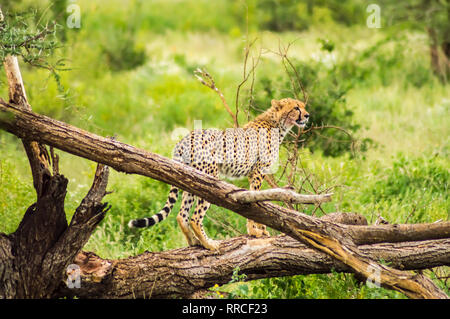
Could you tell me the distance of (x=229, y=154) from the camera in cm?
443

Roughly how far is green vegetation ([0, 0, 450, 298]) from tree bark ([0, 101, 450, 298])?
9.3 inches

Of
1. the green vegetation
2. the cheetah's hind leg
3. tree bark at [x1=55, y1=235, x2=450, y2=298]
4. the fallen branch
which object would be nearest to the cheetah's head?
the green vegetation

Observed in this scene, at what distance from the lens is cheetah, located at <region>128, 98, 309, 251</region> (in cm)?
429

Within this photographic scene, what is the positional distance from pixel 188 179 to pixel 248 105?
1.74 m

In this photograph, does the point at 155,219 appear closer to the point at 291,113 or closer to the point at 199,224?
the point at 199,224

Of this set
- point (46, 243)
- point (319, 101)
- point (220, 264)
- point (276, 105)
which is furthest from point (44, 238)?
point (319, 101)

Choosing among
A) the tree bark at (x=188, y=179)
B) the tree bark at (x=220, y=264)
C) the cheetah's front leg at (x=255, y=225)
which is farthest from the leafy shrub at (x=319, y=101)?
the tree bark at (x=188, y=179)

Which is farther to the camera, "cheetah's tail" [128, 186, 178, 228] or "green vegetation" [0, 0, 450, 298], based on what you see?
"green vegetation" [0, 0, 450, 298]

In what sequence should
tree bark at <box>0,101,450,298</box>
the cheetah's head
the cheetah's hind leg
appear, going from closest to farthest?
tree bark at <box>0,101,450,298</box>
the cheetah's hind leg
the cheetah's head

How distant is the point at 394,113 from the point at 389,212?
4.33 m

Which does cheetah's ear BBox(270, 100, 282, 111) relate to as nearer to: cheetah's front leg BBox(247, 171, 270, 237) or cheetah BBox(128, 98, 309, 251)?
cheetah BBox(128, 98, 309, 251)

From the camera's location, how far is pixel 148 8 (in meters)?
20.0

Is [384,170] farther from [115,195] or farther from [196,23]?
[196,23]

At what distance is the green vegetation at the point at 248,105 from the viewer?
5.55 meters
